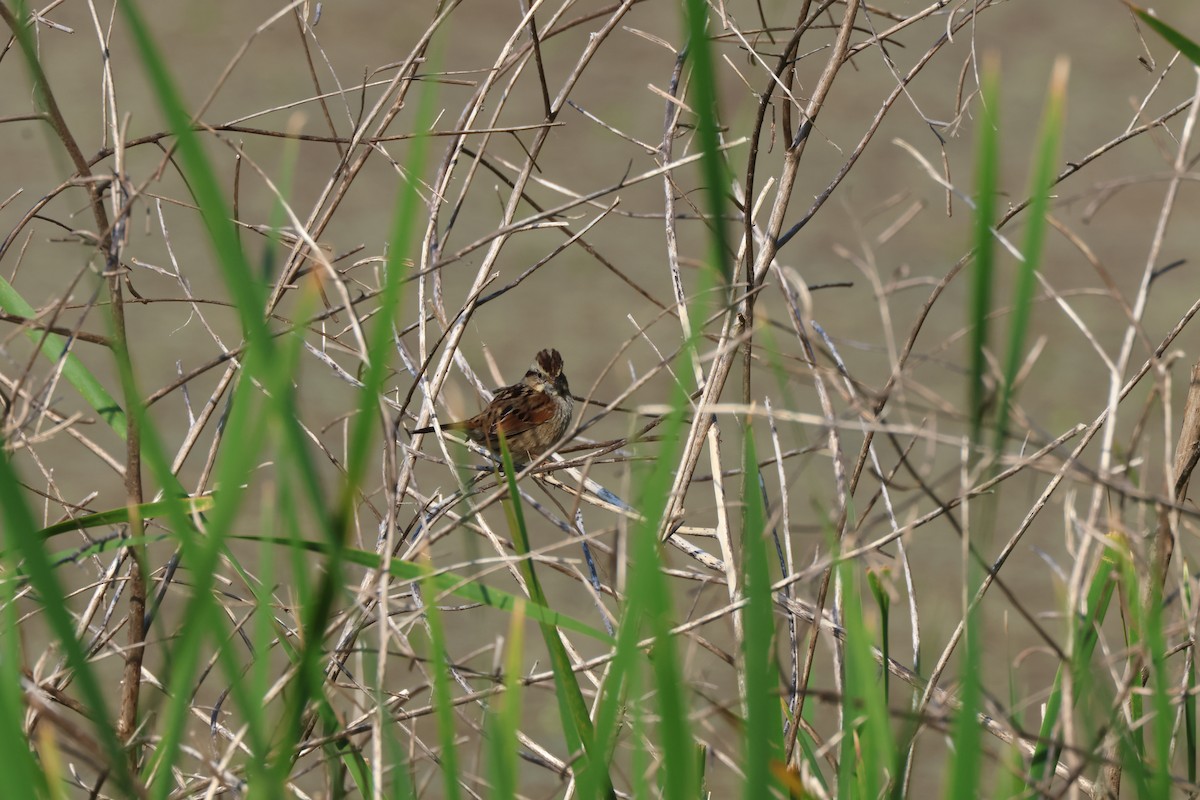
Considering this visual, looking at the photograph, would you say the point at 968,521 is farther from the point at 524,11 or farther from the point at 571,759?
the point at 524,11

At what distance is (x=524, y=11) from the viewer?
180 centimetres

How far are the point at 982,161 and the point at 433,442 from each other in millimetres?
2922

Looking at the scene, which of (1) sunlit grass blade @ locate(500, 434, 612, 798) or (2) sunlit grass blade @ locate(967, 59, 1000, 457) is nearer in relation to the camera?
(2) sunlit grass blade @ locate(967, 59, 1000, 457)

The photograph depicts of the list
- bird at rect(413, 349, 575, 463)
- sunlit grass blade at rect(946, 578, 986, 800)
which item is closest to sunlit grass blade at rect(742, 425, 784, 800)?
sunlit grass blade at rect(946, 578, 986, 800)

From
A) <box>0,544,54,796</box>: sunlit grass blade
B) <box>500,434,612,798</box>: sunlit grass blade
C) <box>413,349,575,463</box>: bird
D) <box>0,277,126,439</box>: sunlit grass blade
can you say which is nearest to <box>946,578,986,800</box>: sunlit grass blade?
<box>500,434,612,798</box>: sunlit grass blade

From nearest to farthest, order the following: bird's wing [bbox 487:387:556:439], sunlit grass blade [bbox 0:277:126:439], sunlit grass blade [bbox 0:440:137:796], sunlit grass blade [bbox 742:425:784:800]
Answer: sunlit grass blade [bbox 0:440:137:796] < sunlit grass blade [bbox 742:425:784:800] < sunlit grass blade [bbox 0:277:126:439] < bird's wing [bbox 487:387:556:439]

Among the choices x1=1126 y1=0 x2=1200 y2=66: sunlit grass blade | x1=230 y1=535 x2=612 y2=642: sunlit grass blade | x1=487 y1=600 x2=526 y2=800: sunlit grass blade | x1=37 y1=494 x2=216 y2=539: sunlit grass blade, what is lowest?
x1=487 y1=600 x2=526 y2=800: sunlit grass blade

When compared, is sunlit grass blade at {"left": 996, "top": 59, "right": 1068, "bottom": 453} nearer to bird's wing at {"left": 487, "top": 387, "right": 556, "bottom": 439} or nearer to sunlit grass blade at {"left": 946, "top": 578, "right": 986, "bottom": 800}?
sunlit grass blade at {"left": 946, "top": 578, "right": 986, "bottom": 800}

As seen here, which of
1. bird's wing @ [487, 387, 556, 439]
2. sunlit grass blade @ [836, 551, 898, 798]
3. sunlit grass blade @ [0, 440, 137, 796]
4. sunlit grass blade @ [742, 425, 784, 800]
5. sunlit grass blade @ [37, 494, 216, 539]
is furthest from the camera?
bird's wing @ [487, 387, 556, 439]

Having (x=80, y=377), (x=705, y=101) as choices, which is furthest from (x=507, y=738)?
(x=80, y=377)

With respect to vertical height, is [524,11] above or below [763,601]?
above

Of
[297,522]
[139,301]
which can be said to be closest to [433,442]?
[139,301]

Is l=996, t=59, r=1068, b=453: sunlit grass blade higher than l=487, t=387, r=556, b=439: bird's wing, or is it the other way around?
l=487, t=387, r=556, b=439: bird's wing

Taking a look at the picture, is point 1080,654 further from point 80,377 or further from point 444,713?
point 80,377
